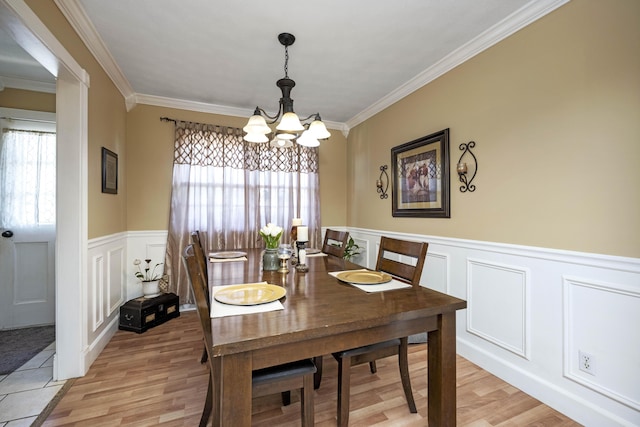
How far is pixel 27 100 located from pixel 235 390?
356 cm

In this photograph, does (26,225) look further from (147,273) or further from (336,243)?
(336,243)

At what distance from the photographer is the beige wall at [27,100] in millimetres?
2625

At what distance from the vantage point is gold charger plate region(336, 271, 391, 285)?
1.47 metres

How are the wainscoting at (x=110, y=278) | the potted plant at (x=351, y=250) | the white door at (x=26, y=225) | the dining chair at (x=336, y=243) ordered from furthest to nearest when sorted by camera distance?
the potted plant at (x=351, y=250), the white door at (x=26, y=225), the dining chair at (x=336, y=243), the wainscoting at (x=110, y=278)

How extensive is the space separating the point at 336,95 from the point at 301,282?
7.71 feet

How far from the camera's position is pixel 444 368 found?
122 cm

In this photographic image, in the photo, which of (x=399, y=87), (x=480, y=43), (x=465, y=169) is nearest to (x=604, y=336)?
(x=465, y=169)

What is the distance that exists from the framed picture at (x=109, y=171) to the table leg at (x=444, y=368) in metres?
2.75

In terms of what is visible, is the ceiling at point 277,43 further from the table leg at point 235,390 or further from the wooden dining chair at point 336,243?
the table leg at point 235,390

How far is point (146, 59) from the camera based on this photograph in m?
2.39

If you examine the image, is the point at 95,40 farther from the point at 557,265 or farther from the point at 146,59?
the point at 557,265

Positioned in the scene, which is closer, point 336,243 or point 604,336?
point 604,336

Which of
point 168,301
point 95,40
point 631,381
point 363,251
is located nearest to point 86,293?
point 168,301

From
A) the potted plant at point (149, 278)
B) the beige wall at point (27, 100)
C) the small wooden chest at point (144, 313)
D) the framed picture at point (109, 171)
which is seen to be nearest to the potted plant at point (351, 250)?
the small wooden chest at point (144, 313)
